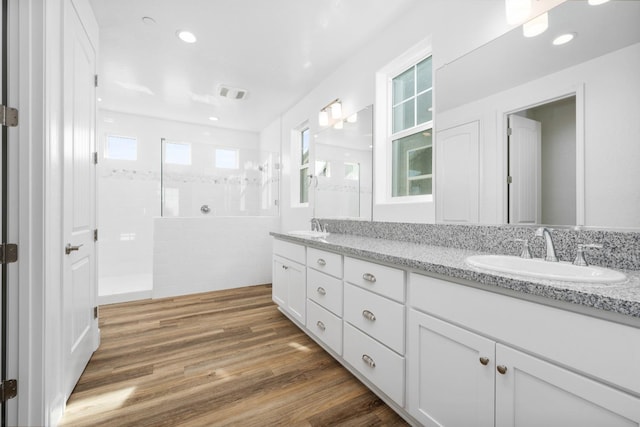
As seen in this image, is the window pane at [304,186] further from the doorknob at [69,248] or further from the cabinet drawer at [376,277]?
the doorknob at [69,248]

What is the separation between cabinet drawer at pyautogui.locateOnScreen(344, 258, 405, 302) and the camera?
1.34 meters

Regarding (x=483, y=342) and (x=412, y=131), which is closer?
(x=483, y=342)

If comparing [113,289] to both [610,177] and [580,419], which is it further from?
[610,177]

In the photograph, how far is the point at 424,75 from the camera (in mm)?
2143

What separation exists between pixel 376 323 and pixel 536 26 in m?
1.68

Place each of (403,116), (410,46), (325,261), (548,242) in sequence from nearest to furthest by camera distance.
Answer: (548,242)
(325,261)
(410,46)
(403,116)

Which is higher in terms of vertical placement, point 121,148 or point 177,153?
point 121,148

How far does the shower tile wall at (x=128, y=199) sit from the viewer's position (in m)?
4.01

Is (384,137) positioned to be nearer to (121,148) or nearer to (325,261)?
(325,261)

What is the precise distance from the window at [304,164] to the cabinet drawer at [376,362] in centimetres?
226

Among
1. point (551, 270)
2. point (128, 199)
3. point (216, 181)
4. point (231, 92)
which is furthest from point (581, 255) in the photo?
point (128, 199)

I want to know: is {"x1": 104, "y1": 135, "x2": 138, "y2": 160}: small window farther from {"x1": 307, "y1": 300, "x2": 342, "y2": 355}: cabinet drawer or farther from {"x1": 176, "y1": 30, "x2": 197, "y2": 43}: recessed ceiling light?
{"x1": 307, "y1": 300, "x2": 342, "y2": 355}: cabinet drawer

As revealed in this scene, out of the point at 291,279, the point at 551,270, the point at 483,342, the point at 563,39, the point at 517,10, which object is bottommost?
the point at 291,279

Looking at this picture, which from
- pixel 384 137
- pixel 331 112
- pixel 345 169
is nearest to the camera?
pixel 384 137
